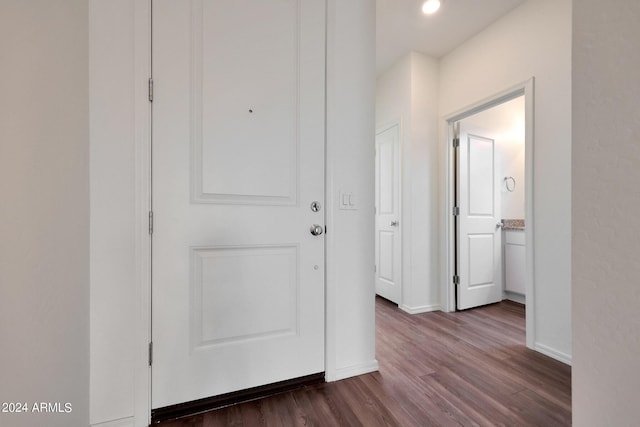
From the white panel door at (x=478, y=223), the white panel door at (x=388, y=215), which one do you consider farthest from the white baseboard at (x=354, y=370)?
the white panel door at (x=478, y=223)

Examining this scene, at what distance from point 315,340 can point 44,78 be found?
157cm

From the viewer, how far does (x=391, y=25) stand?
2.43 m

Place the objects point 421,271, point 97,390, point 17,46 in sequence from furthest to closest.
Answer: point 421,271, point 97,390, point 17,46

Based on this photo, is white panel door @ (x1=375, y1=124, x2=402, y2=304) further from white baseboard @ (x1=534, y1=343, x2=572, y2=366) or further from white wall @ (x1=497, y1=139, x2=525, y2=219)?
white wall @ (x1=497, y1=139, x2=525, y2=219)

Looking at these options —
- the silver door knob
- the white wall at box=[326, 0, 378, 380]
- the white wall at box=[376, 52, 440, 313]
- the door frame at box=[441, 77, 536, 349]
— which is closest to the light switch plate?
the white wall at box=[326, 0, 378, 380]

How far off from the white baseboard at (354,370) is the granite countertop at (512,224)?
250cm

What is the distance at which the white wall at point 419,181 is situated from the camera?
9.12 feet

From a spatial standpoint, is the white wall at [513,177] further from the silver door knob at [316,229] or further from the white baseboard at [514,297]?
the silver door knob at [316,229]

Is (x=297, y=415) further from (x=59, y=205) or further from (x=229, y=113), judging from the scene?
(x=229, y=113)

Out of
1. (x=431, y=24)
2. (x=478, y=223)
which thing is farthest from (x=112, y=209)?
(x=478, y=223)

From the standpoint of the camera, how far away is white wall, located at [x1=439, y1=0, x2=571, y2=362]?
1.85 metres

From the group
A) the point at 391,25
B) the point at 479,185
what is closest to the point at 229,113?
the point at 391,25

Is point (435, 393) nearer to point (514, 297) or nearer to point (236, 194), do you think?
point (236, 194)
